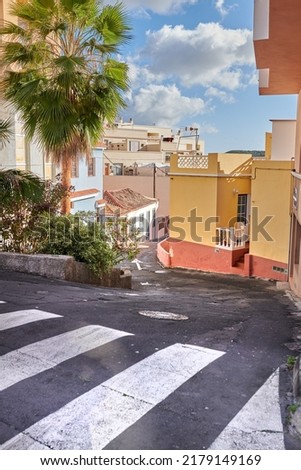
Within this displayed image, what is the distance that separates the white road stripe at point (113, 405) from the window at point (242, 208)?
16.5m

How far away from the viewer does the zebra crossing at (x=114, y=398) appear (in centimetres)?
346

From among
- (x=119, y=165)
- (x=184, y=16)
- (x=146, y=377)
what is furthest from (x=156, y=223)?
(x=146, y=377)

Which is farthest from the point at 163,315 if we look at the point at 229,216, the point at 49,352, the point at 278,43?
the point at 229,216

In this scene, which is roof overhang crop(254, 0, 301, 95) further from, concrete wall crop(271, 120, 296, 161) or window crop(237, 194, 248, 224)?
window crop(237, 194, 248, 224)

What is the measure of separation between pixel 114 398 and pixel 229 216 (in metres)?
17.2

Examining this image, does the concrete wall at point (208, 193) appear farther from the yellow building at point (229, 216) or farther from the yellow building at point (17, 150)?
the yellow building at point (17, 150)

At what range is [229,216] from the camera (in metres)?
20.6

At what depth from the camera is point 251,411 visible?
391 centimetres

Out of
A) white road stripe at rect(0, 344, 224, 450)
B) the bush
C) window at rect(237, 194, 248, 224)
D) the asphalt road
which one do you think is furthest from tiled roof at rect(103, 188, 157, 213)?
white road stripe at rect(0, 344, 224, 450)

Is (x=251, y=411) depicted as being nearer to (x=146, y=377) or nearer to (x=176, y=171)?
(x=146, y=377)

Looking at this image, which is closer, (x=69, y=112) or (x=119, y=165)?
(x=69, y=112)

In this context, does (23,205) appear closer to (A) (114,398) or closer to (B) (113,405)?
(A) (114,398)

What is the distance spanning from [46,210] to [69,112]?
101 inches

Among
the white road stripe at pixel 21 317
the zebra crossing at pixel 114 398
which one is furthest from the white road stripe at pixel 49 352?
the white road stripe at pixel 21 317
